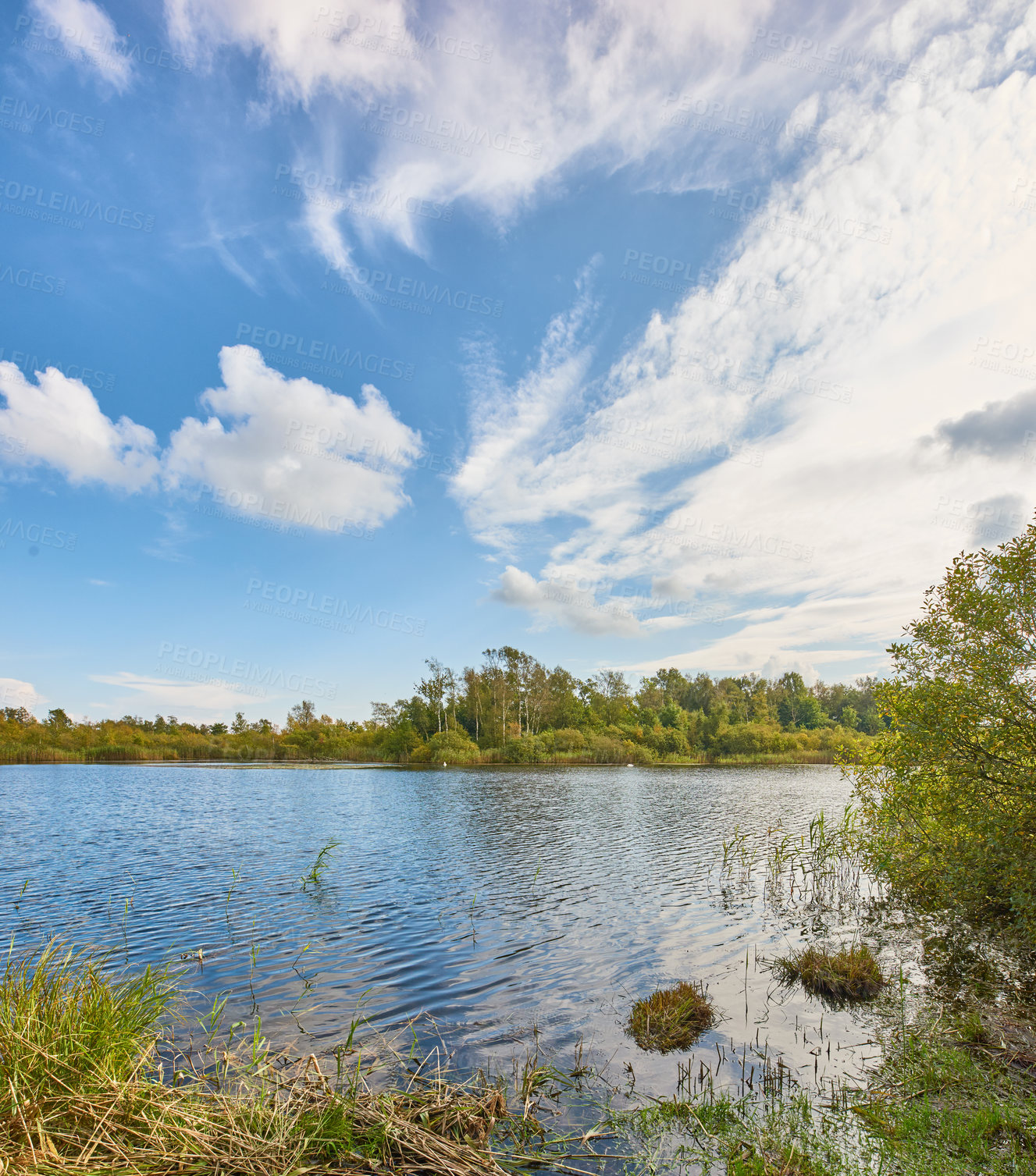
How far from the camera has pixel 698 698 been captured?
145375mm

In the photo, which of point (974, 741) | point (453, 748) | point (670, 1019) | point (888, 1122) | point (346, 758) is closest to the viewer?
point (888, 1122)

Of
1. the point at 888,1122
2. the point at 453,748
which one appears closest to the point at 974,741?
the point at 888,1122

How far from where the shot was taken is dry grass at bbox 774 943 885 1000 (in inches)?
436

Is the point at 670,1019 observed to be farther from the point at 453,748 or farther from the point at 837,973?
the point at 453,748

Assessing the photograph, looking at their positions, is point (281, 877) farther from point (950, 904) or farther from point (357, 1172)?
point (950, 904)

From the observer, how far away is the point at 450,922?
1584 cm

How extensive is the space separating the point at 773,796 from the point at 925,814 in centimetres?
3872

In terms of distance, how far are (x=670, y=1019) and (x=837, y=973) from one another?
410 centimetres

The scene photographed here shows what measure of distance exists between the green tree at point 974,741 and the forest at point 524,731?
85.9 metres

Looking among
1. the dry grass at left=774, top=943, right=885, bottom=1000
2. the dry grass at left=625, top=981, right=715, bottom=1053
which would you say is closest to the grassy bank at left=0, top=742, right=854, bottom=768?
the dry grass at left=774, top=943, right=885, bottom=1000

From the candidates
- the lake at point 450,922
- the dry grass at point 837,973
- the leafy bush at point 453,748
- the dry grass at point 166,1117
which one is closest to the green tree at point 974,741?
the dry grass at point 837,973

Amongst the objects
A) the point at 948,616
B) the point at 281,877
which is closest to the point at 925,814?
the point at 948,616

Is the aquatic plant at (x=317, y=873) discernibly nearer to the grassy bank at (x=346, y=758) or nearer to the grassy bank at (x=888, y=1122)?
the grassy bank at (x=888, y=1122)

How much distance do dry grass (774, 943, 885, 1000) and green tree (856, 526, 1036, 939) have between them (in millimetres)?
2170
